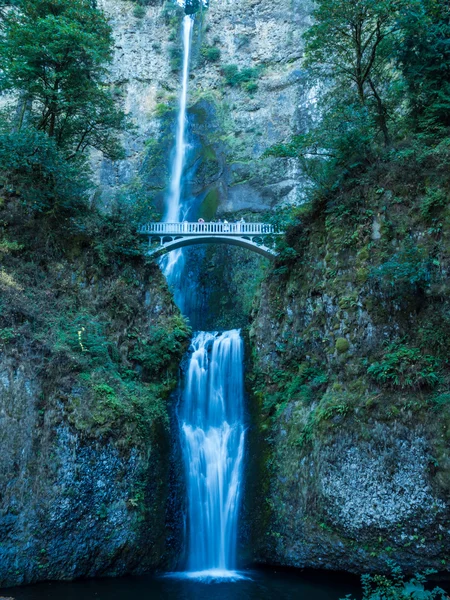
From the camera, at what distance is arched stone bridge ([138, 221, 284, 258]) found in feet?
64.1

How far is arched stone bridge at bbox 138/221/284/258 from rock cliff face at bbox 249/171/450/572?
471 cm

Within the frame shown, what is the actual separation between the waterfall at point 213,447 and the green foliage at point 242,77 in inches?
900

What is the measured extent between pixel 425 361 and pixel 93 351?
30.0 ft

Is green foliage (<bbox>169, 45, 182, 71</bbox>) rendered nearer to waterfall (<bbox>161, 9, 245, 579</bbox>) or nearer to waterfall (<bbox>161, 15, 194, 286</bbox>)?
waterfall (<bbox>161, 15, 194, 286</bbox>)

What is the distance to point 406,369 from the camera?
11.5 metres

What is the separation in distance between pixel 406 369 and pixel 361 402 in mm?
1377

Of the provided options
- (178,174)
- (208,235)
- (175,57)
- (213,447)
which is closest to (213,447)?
(213,447)

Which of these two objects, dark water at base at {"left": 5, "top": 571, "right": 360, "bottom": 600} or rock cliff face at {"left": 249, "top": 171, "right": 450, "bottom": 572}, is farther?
rock cliff face at {"left": 249, "top": 171, "right": 450, "bottom": 572}

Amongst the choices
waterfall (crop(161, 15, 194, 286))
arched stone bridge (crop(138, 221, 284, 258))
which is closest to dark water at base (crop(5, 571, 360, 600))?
arched stone bridge (crop(138, 221, 284, 258))

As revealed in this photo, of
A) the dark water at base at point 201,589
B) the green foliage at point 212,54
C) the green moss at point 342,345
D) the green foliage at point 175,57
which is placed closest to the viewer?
the dark water at base at point 201,589

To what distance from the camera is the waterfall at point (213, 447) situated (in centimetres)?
1287

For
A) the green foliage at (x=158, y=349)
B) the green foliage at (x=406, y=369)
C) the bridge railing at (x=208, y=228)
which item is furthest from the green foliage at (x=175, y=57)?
the green foliage at (x=406, y=369)

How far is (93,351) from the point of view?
13.9m

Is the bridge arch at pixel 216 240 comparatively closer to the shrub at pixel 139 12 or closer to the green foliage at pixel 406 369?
the green foliage at pixel 406 369
